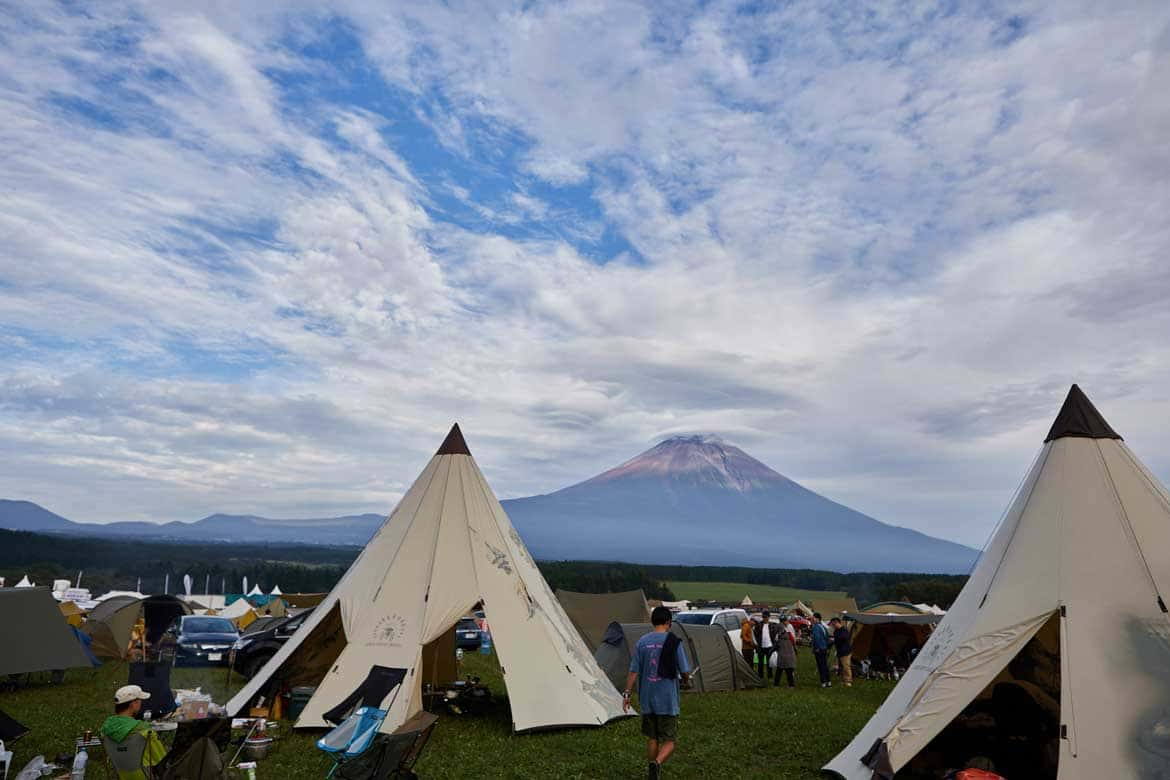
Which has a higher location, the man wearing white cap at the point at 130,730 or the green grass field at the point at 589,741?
the man wearing white cap at the point at 130,730

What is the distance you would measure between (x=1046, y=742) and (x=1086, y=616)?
186 cm

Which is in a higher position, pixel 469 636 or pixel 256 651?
pixel 256 651

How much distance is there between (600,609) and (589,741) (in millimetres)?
15370

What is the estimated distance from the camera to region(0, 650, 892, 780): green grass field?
9.19 meters

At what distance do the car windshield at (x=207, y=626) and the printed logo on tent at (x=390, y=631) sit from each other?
1167 cm

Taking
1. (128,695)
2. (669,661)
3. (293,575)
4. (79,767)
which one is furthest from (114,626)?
(293,575)

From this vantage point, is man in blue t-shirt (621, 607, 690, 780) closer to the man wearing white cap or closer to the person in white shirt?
the man wearing white cap

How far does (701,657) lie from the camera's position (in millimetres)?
16953

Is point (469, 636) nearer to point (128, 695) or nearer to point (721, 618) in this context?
point (721, 618)

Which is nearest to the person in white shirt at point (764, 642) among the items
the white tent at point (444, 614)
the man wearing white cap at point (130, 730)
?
the white tent at point (444, 614)

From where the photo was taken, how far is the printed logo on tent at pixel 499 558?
1240 cm

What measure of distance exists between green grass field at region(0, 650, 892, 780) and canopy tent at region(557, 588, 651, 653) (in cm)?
937

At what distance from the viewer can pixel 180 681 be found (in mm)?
17453

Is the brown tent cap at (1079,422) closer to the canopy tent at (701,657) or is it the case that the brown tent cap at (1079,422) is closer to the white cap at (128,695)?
the canopy tent at (701,657)
